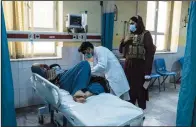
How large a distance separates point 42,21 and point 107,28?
116 cm

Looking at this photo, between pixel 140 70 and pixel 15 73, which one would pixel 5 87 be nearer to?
pixel 15 73

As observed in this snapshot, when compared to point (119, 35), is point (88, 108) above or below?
below

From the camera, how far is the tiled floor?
253 centimetres

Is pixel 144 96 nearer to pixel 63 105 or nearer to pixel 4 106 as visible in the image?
pixel 63 105

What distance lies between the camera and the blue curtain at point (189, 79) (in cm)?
211

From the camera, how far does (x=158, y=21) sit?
4.90 m

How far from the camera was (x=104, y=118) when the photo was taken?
5.16 feet

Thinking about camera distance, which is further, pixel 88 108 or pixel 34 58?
pixel 34 58

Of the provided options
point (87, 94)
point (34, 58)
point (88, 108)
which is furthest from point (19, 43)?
point (88, 108)

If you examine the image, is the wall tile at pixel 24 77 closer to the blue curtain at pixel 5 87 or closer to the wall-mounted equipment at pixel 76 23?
the wall-mounted equipment at pixel 76 23

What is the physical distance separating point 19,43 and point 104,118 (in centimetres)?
212

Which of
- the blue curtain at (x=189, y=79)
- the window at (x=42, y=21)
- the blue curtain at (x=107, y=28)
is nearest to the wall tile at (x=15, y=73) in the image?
the window at (x=42, y=21)

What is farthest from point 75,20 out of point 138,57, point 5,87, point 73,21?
point 5,87

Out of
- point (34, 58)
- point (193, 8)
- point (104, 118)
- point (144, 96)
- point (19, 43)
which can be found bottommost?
point (144, 96)
